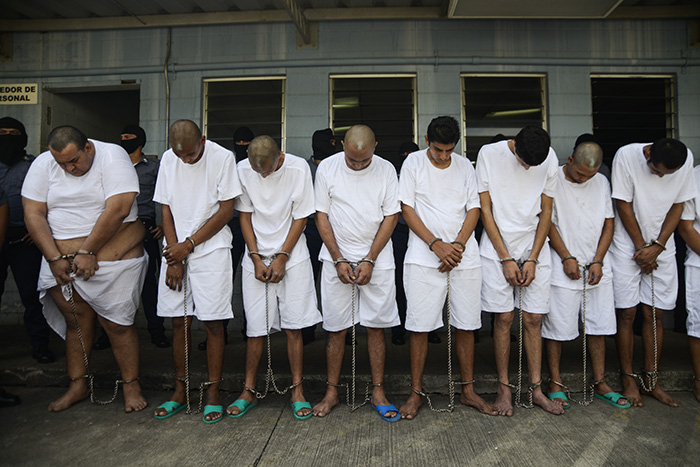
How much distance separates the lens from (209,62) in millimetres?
5688

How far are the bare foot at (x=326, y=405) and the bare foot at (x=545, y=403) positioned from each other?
1496 mm

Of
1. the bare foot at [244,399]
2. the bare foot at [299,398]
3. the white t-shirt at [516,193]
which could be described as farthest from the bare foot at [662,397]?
the bare foot at [244,399]

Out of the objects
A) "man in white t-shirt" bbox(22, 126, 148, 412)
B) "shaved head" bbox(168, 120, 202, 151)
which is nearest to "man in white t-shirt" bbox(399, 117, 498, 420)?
"shaved head" bbox(168, 120, 202, 151)

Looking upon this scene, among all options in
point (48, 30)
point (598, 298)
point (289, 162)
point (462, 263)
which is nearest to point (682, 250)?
point (598, 298)

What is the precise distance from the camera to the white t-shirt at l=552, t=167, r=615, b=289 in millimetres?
3523

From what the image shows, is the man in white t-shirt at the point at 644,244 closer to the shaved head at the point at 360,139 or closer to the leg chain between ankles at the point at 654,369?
the leg chain between ankles at the point at 654,369

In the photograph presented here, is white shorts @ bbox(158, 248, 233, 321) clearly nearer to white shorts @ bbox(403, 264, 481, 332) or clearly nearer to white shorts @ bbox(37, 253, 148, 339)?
white shorts @ bbox(37, 253, 148, 339)

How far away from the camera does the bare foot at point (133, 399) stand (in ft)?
10.9

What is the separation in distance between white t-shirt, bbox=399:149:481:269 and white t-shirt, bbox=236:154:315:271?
76 centimetres

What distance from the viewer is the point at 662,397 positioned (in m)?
3.49

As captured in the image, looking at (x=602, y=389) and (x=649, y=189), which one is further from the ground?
(x=649, y=189)

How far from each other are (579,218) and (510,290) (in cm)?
80

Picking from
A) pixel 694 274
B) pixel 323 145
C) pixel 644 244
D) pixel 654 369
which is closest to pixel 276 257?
pixel 323 145

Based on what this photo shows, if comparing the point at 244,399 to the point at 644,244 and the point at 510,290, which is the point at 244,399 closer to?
the point at 510,290
